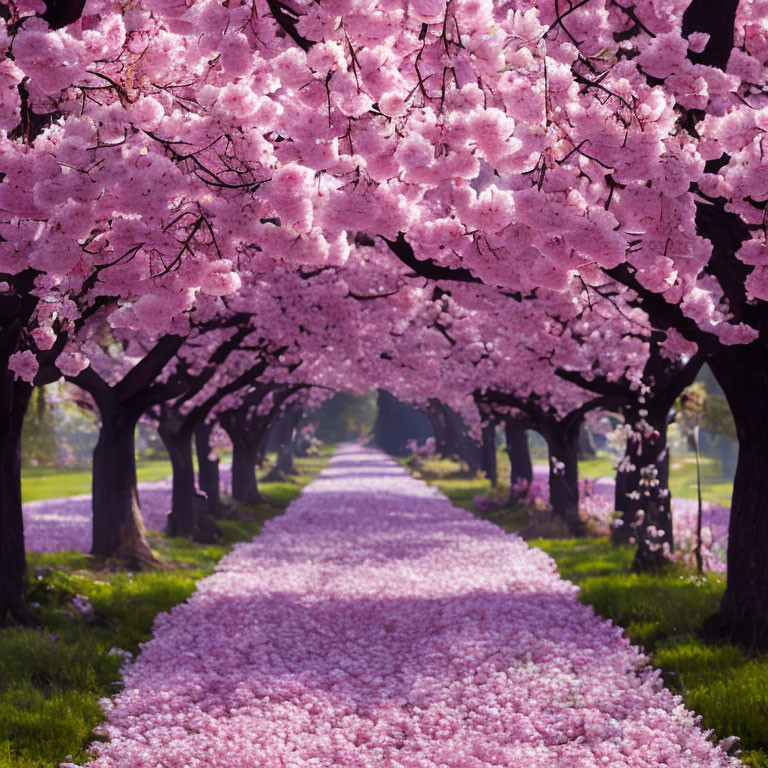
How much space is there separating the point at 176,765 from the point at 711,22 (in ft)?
27.8

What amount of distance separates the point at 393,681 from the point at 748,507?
4696mm

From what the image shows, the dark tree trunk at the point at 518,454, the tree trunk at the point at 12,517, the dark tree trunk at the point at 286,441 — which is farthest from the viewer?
the dark tree trunk at the point at 286,441

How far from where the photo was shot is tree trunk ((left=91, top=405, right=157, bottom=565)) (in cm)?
1716

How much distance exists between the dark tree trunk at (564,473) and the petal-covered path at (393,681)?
660 centimetres

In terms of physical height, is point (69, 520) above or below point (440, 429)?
below

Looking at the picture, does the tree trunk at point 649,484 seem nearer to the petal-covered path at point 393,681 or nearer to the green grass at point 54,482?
the petal-covered path at point 393,681

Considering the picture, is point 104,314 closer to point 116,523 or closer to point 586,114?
point 116,523

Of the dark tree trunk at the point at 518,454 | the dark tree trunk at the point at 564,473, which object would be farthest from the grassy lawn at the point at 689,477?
the dark tree trunk at the point at 564,473

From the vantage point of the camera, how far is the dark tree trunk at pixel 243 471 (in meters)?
31.0

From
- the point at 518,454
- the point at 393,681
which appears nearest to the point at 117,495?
the point at 393,681

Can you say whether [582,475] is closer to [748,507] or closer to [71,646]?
[748,507]

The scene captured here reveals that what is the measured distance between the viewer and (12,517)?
36.9 ft

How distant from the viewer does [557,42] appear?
21.0 feet

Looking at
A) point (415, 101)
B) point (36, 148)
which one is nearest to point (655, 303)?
point (415, 101)
